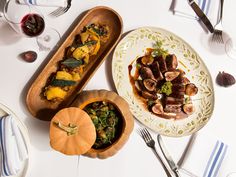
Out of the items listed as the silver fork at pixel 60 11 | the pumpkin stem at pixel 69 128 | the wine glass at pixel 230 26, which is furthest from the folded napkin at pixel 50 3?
the wine glass at pixel 230 26

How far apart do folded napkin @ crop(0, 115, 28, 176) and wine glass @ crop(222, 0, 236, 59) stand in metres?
1.03

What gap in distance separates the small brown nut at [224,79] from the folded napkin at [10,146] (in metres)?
0.95

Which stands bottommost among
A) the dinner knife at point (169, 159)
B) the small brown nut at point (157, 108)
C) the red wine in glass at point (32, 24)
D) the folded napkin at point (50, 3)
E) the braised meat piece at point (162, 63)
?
the dinner knife at point (169, 159)

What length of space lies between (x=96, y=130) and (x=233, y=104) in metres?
0.71

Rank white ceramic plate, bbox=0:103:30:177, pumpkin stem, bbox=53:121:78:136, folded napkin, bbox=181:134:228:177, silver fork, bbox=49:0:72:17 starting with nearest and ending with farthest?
1. pumpkin stem, bbox=53:121:78:136
2. white ceramic plate, bbox=0:103:30:177
3. silver fork, bbox=49:0:72:17
4. folded napkin, bbox=181:134:228:177

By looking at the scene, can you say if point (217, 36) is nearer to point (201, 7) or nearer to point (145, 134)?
point (201, 7)

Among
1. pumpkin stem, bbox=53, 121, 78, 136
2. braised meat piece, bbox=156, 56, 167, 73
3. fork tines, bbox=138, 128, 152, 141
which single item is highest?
braised meat piece, bbox=156, 56, 167, 73

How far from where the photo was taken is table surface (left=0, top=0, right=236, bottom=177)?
153 centimetres

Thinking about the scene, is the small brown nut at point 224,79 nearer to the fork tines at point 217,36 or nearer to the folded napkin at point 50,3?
the fork tines at point 217,36

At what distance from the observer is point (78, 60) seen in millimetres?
1546

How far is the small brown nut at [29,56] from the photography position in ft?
5.00

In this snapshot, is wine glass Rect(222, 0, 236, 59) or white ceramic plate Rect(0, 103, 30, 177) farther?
wine glass Rect(222, 0, 236, 59)

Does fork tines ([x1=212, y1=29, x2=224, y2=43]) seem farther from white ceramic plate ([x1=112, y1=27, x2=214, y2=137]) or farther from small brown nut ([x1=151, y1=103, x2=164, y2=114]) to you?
small brown nut ([x1=151, y1=103, x2=164, y2=114])

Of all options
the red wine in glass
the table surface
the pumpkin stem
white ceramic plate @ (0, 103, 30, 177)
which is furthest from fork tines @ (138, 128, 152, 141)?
the red wine in glass
